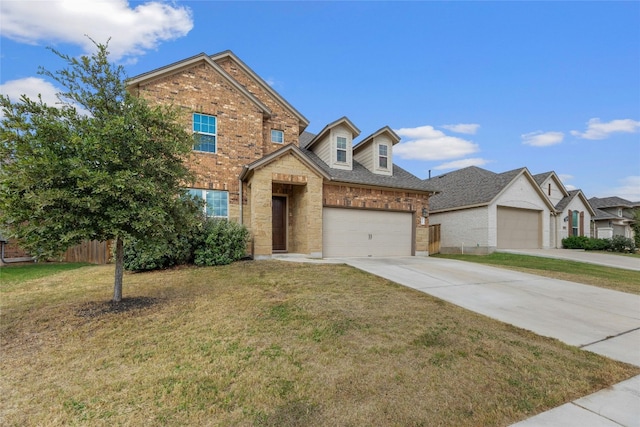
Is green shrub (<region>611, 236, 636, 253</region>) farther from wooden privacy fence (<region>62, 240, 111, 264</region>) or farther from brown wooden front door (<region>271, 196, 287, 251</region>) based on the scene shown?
wooden privacy fence (<region>62, 240, 111, 264</region>)

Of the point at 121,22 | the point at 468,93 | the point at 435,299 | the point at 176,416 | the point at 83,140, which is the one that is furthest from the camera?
the point at 468,93

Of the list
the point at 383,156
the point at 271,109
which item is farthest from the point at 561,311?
the point at 271,109

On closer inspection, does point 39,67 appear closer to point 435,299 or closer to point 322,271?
point 322,271

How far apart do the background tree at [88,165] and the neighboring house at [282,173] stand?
16.1ft

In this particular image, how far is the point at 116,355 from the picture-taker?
4035 millimetres

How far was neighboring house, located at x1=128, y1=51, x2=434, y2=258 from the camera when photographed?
11898mm

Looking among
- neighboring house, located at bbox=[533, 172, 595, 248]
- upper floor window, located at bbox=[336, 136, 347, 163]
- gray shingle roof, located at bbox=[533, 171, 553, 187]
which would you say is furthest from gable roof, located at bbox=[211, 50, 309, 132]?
neighboring house, located at bbox=[533, 172, 595, 248]

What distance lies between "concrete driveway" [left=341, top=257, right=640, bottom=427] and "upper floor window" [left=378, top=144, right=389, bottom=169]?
6.44 meters

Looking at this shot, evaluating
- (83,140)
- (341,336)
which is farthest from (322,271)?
(83,140)

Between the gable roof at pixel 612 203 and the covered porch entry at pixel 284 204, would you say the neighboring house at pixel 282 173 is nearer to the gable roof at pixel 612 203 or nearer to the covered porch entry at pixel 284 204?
the covered porch entry at pixel 284 204

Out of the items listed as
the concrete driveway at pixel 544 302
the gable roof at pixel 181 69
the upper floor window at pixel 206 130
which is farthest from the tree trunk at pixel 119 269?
the gable roof at pixel 181 69

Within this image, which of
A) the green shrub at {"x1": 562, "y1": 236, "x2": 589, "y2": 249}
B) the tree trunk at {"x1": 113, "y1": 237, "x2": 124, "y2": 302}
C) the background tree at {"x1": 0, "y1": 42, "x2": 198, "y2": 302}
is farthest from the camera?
the green shrub at {"x1": 562, "y1": 236, "x2": 589, "y2": 249}

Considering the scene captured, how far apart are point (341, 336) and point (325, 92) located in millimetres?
14507

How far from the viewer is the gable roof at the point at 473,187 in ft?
62.7
